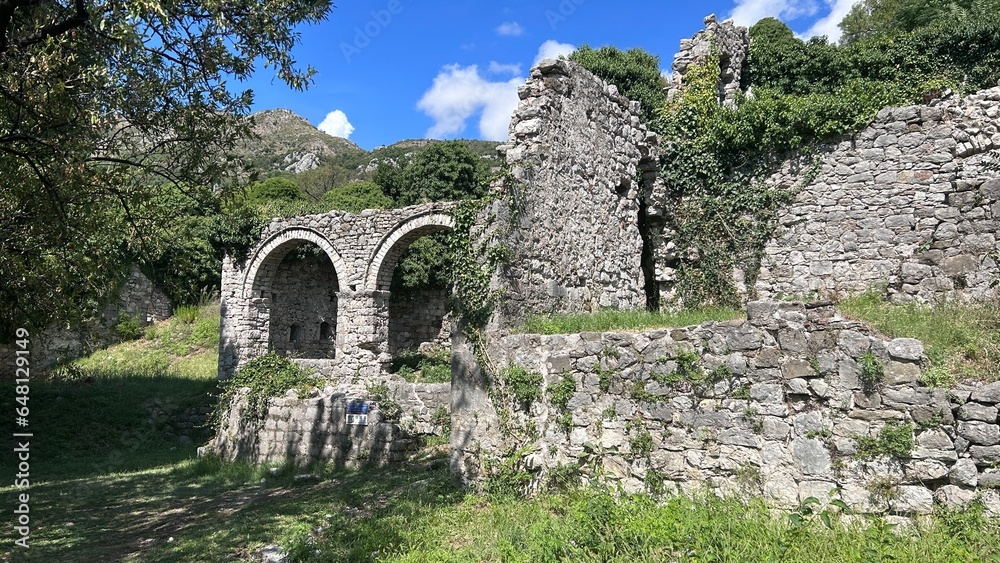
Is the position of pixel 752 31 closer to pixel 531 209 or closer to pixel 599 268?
pixel 599 268

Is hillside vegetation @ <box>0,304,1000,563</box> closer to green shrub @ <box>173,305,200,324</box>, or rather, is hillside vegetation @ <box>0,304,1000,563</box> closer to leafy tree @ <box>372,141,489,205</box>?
green shrub @ <box>173,305,200,324</box>

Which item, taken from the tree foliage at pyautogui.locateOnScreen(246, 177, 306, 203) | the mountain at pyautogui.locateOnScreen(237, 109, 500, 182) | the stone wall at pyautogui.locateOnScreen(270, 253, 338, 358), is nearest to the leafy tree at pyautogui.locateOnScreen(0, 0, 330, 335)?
the stone wall at pyautogui.locateOnScreen(270, 253, 338, 358)

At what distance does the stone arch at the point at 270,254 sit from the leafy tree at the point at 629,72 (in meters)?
8.72

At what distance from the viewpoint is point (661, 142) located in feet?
35.6

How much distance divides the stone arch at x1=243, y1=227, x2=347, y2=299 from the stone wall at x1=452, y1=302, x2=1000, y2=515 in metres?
12.4

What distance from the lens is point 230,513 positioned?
721 centimetres

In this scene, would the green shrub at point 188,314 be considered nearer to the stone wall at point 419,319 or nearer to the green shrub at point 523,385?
the stone wall at point 419,319

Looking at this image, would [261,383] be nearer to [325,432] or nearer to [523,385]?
[325,432]

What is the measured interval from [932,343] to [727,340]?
4.81 feet

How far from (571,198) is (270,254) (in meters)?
12.7

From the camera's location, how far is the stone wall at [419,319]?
68.8ft

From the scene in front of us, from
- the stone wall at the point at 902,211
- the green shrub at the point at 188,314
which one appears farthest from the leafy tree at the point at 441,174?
the stone wall at the point at 902,211

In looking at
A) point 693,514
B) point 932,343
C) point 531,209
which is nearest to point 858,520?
point 693,514

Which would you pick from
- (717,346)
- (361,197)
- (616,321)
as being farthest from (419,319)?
(717,346)
